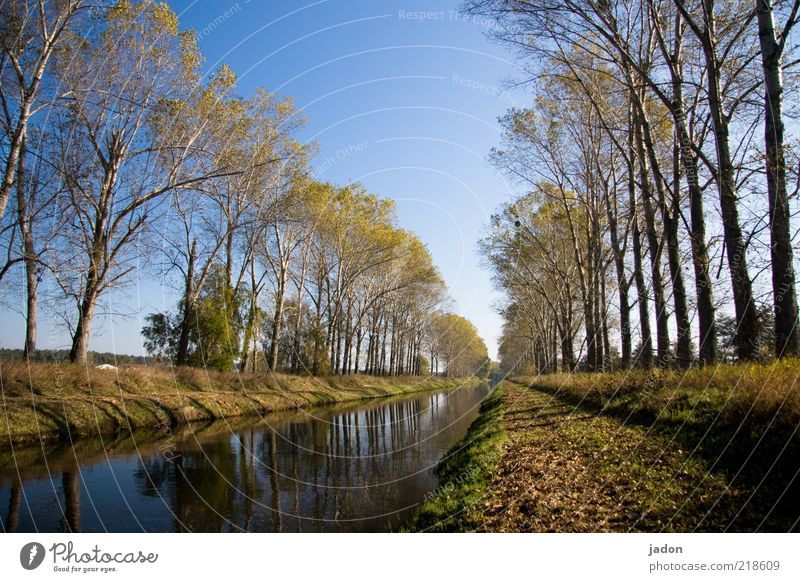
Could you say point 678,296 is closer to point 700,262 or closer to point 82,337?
point 700,262

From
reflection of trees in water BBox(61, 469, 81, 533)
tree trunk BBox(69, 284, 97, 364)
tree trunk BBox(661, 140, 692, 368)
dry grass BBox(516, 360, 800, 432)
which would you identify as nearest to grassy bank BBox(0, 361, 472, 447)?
tree trunk BBox(69, 284, 97, 364)

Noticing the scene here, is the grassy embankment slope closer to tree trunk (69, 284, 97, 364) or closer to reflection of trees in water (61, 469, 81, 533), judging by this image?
reflection of trees in water (61, 469, 81, 533)

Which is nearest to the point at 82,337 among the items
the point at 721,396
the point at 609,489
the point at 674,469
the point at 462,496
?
the point at 462,496

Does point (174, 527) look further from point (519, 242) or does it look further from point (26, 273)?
point (519, 242)

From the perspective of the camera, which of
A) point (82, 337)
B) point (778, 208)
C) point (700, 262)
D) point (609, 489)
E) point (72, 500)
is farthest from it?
point (82, 337)

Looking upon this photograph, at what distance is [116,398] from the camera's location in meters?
15.7

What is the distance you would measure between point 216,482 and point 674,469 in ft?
27.0

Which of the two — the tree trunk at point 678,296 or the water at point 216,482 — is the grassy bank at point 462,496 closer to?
the water at point 216,482

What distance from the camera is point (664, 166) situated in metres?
19.6

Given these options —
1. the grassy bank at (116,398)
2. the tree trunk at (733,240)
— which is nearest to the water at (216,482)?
the grassy bank at (116,398)

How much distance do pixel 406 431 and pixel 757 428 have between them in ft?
46.9

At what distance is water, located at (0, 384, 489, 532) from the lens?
691 centimetres

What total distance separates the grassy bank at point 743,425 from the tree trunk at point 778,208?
2.84 ft

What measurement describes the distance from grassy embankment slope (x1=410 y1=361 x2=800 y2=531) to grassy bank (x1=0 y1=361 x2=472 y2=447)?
37.3ft
